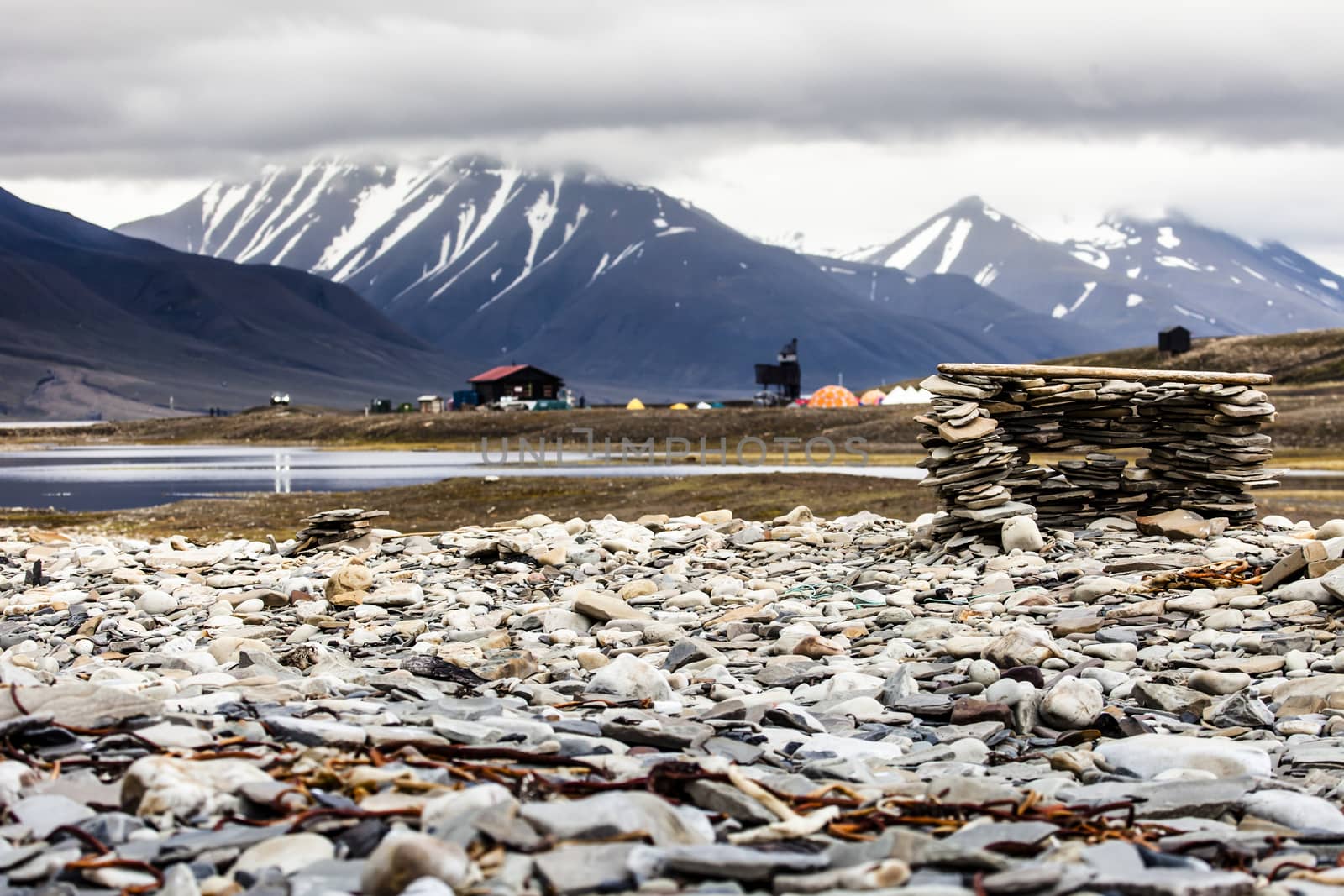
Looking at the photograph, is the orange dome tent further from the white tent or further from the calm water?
the calm water

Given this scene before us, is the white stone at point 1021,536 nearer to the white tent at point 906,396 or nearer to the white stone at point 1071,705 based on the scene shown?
the white stone at point 1071,705

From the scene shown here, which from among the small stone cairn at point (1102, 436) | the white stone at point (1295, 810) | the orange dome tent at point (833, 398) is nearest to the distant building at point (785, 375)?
the orange dome tent at point (833, 398)

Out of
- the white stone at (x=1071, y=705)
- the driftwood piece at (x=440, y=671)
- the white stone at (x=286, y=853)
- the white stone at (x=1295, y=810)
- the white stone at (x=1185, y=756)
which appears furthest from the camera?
the driftwood piece at (x=440, y=671)

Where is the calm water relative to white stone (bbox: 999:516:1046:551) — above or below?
below

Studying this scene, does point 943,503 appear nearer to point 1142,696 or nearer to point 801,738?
point 1142,696

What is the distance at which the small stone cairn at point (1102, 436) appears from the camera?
1970cm

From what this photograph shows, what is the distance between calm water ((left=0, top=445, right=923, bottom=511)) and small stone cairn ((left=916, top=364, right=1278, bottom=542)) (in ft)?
99.5

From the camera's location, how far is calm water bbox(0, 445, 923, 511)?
199 feet

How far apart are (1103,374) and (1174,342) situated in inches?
6240

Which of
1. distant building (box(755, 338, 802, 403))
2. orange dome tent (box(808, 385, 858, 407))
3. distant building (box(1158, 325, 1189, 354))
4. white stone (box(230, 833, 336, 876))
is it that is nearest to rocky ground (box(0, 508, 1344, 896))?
white stone (box(230, 833, 336, 876))

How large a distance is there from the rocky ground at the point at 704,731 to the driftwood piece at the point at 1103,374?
255 cm

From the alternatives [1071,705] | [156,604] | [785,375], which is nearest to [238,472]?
[156,604]

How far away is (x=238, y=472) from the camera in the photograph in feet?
269

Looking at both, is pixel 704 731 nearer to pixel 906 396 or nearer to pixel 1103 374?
pixel 1103 374
